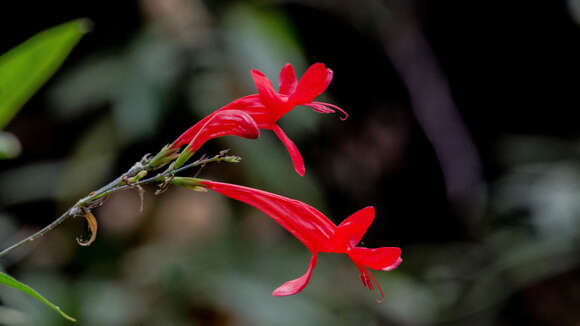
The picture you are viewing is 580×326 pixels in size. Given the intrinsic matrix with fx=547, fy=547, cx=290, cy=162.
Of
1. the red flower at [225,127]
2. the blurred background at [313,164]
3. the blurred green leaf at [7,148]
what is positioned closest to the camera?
the red flower at [225,127]

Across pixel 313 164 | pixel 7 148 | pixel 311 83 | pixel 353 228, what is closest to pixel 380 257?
pixel 353 228

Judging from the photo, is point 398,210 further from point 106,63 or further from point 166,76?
point 106,63

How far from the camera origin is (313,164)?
2.55 m

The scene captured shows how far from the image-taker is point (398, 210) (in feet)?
9.45

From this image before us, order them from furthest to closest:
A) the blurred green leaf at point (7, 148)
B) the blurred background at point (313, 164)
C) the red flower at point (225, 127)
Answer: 1. the blurred background at point (313, 164)
2. the blurred green leaf at point (7, 148)
3. the red flower at point (225, 127)

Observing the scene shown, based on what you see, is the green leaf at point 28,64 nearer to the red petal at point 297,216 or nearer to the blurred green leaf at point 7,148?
the blurred green leaf at point 7,148

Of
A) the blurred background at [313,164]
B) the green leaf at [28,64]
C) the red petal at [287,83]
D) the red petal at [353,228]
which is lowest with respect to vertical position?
the blurred background at [313,164]

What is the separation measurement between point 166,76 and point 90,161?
42 centimetres

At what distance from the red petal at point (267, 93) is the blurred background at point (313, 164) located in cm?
111

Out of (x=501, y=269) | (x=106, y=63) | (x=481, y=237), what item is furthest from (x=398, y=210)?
(x=106, y=63)

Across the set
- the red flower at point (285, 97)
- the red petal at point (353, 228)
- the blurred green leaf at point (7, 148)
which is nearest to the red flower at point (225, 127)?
the red flower at point (285, 97)

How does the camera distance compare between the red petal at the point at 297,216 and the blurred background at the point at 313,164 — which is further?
the blurred background at the point at 313,164

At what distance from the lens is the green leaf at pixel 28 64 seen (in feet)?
2.46

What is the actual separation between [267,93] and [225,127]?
0.21 ft
